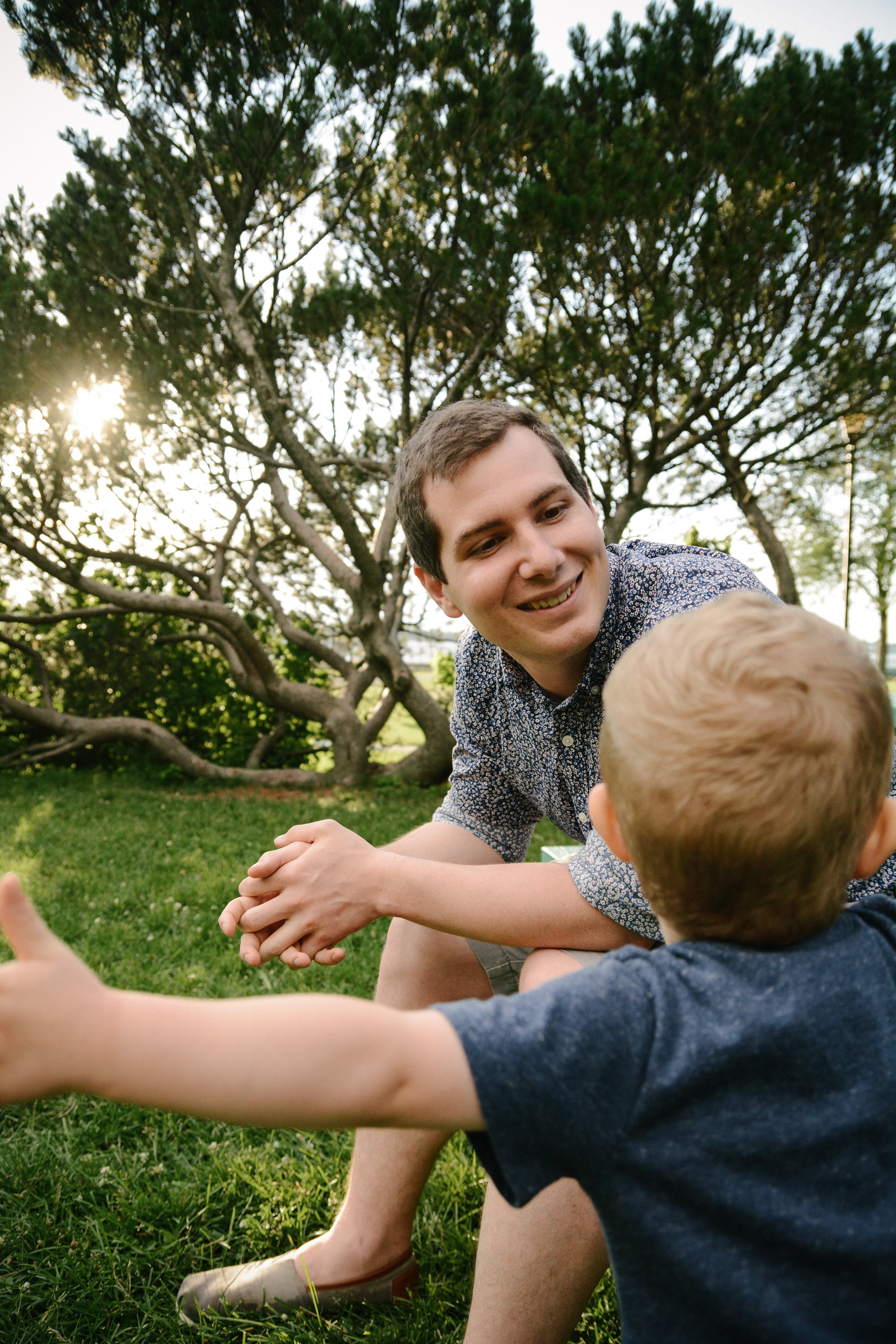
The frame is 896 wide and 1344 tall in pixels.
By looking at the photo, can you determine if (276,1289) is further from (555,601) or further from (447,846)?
(555,601)

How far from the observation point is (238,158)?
25.1 feet

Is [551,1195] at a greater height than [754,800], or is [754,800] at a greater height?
[754,800]

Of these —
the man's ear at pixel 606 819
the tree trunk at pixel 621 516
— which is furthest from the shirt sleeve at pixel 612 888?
the tree trunk at pixel 621 516

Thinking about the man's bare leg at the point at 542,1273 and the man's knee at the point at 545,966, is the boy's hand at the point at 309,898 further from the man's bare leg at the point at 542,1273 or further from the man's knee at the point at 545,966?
the man's bare leg at the point at 542,1273

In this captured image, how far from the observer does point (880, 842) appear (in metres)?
0.91

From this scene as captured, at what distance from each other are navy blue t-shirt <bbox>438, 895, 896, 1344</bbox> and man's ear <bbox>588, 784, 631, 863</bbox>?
22cm

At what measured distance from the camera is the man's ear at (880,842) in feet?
2.94

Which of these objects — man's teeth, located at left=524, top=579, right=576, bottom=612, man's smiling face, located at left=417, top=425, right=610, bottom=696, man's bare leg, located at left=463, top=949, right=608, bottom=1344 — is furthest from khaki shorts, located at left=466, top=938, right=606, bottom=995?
man's teeth, located at left=524, top=579, right=576, bottom=612

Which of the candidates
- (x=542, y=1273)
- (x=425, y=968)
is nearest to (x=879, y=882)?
(x=542, y=1273)

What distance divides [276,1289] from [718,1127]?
4.22 feet

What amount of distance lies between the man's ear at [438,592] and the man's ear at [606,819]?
3.40 feet

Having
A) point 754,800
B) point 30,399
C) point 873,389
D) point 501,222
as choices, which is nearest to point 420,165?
point 501,222

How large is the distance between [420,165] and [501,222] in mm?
951

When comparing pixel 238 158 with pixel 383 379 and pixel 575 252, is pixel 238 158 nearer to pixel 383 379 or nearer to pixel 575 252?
pixel 383 379
